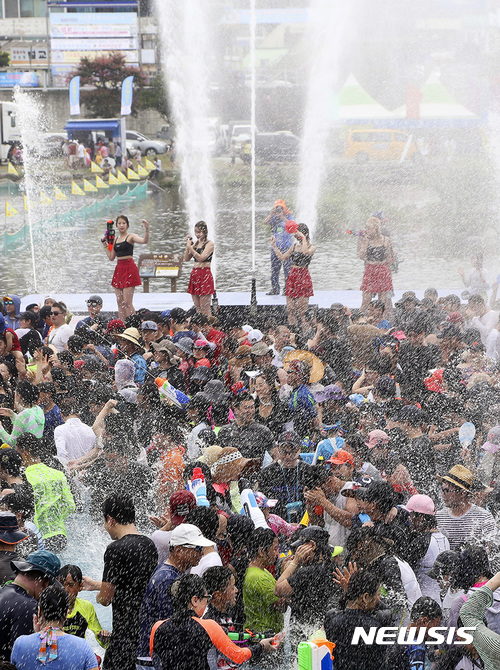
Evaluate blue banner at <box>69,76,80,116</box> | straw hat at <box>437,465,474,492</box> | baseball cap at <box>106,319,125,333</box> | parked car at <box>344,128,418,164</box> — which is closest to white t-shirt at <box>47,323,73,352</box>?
baseball cap at <box>106,319,125,333</box>

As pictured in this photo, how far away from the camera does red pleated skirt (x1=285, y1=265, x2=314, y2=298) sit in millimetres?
11398

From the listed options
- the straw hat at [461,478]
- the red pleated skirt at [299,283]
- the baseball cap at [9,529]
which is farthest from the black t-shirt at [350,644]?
the red pleated skirt at [299,283]

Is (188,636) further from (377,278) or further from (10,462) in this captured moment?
(377,278)

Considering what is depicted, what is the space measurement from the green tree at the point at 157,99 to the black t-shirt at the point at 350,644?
46800 millimetres

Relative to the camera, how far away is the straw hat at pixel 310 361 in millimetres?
8445

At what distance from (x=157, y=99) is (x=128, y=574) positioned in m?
46.6

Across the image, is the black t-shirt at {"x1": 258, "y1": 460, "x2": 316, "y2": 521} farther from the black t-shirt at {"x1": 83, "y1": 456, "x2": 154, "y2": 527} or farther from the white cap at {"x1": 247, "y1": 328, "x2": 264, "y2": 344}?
the white cap at {"x1": 247, "y1": 328, "x2": 264, "y2": 344}

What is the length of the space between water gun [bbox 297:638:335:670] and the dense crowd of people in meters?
0.07

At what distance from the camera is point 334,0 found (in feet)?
140

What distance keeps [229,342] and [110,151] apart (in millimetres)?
30577

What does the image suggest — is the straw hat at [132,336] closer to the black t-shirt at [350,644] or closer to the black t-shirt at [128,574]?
the black t-shirt at [128,574]

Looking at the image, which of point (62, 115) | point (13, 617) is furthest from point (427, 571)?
point (62, 115)

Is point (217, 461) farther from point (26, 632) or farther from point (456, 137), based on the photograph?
point (456, 137)

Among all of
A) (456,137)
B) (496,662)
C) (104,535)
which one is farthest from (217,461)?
(456,137)
